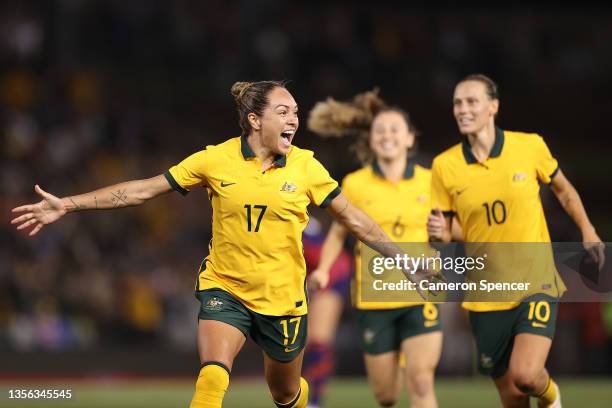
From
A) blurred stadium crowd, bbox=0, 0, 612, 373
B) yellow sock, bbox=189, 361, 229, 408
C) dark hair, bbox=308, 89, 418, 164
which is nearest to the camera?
yellow sock, bbox=189, 361, 229, 408

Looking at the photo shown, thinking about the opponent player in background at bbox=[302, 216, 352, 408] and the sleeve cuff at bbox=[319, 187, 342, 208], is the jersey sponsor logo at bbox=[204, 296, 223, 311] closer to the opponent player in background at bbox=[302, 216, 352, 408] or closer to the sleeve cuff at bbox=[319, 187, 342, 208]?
the sleeve cuff at bbox=[319, 187, 342, 208]

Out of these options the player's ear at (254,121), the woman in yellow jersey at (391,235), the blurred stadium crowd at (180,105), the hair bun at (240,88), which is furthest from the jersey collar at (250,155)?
the blurred stadium crowd at (180,105)

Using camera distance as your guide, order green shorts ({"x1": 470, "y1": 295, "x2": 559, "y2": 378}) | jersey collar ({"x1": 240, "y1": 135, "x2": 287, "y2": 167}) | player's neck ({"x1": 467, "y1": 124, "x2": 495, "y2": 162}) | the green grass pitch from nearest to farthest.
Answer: jersey collar ({"x1": 240, "y1": 135, "x2": 287, "y2": 167})
green shorts ({"x1": 470, "y1": 295, "x2": 559, "y2": 378})
player's neck ({"x1": 467, "y1": 124, "x2": 495, "y2": 162})
the green grass pitch

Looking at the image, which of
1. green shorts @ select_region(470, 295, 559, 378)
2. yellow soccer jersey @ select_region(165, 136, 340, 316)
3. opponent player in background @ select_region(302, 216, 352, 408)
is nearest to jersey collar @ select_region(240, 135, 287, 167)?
yellow soccer jersey @ select_region(165, 136, 340, 316)

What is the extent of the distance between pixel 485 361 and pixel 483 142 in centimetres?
141

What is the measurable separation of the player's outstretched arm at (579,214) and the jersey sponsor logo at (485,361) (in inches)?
36.5

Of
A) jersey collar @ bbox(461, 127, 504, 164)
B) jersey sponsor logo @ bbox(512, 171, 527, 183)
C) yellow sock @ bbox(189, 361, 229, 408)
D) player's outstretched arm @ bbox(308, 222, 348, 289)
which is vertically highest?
jersey collar @ bbox(461, 127, 504, 164)

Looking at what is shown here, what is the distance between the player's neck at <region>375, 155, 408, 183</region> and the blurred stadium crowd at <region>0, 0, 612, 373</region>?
7.35m

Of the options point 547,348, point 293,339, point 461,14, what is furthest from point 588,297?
point 461,14

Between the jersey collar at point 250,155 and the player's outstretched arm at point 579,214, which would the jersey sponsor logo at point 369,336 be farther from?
the jersey collar at point 250,155

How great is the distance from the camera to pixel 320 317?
407 inches

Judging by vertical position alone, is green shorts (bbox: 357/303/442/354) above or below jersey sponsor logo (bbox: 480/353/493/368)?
above

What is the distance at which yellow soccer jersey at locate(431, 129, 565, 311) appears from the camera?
7.23 m

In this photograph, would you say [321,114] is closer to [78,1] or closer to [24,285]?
[24,285]
